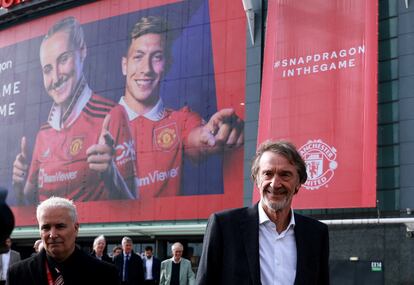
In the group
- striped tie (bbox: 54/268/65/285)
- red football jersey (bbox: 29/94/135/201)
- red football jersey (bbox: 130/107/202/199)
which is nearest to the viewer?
striped tie (bbox: 54/268/65/285)

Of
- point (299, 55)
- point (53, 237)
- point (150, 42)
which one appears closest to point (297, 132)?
point (299, 55)

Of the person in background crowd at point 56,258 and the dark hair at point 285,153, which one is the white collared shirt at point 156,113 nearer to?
the person in background crowd at point 56,258

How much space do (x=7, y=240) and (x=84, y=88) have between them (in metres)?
36.7

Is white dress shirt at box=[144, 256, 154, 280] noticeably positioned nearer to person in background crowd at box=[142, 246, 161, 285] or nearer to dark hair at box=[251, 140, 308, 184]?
person in background crowd at box=[142, 246, 161, 285]

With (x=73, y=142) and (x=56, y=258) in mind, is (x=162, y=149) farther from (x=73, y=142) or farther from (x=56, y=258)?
(x=56, y=258)

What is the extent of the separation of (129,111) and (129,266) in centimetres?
2142

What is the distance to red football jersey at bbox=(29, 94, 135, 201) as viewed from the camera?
35.9 m

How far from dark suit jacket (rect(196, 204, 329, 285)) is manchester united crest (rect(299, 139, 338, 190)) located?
2431cm

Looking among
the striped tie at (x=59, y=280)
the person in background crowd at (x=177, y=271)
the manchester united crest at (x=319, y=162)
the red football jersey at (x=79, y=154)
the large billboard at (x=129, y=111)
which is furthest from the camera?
the red football jersey at (x=79, y=154)

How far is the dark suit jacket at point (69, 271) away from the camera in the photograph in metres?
3.78

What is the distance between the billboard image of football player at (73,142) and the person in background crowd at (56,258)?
103 feet

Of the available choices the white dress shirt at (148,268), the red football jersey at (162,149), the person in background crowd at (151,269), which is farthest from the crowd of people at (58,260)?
the red football jersey at (162,149)

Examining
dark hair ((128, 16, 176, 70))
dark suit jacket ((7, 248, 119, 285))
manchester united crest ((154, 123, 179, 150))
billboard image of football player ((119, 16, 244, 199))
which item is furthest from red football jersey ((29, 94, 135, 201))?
dark suit jacket ((7, 248, 119, 285))

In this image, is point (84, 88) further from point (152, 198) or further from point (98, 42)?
point (152, 198)
